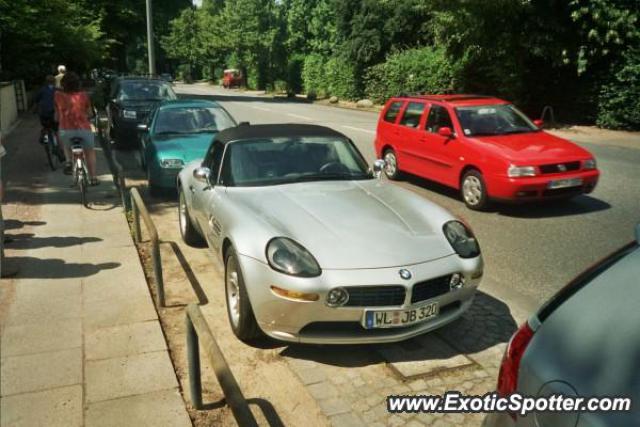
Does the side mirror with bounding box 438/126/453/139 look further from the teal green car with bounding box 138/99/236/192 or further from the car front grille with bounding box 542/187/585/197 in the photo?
the teal green car with bounding box 138/99/236/192

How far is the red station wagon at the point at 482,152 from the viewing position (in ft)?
26.5

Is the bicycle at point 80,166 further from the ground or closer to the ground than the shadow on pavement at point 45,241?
further from the ground

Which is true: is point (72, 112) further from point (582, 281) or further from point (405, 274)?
point (582, 281)

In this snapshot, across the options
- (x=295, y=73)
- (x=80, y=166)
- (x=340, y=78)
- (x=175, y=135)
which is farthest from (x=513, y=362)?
(x=295, y=73)

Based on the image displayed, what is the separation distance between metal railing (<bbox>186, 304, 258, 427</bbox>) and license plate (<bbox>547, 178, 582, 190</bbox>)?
613 centimetres

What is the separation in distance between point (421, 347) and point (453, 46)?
833 inches

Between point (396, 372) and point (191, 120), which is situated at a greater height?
point (191, 120)

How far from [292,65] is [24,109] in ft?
86.8

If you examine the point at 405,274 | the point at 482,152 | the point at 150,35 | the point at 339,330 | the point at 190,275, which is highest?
the point at 150,35

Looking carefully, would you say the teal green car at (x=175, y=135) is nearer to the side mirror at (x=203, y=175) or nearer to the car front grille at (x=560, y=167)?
the side mirror at (x=203, y=175)

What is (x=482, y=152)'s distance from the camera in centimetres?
848

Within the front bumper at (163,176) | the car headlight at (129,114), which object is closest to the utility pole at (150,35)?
the car headlight at (129,114)

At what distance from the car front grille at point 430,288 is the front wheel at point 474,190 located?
14.8 ft

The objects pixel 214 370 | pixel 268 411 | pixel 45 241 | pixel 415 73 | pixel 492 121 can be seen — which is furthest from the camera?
pixel 415 73
